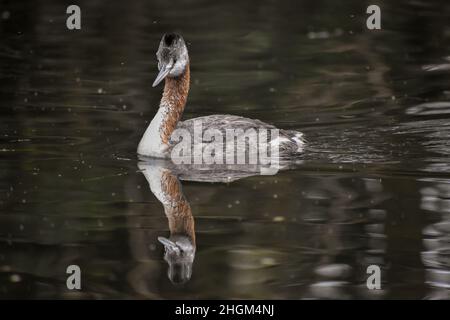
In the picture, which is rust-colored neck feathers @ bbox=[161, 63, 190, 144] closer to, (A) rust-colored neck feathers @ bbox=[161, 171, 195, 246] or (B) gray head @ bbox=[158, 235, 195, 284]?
(A) rust-colored neck feathers @ bbox=[161, 171, 195, 246]

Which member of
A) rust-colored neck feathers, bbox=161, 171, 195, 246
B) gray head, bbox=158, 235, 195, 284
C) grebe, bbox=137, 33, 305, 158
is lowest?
gray head, bbox=158, 235, 195, 284

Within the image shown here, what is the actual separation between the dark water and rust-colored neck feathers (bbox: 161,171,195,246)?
0.30 ft

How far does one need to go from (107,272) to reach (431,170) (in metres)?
4.41

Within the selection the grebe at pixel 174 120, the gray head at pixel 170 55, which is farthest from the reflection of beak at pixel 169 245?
the gray head at pixel 170 55

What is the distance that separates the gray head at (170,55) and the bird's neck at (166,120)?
0.71 feet

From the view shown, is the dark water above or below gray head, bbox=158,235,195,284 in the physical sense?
above

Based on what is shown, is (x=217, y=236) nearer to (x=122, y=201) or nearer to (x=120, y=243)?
(x=120, y=243)

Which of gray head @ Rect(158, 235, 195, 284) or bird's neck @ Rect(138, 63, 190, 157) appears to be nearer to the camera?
gray head @ Rect(158, 235, 195, 284)

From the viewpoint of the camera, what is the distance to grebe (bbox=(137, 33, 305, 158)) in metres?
12.9

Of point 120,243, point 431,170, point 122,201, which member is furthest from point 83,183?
point 431,170

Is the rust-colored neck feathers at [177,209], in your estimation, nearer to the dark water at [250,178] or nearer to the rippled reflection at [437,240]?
the dark water at [250,178]

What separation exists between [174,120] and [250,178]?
5.95 ft

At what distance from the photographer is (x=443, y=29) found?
19.8 meters

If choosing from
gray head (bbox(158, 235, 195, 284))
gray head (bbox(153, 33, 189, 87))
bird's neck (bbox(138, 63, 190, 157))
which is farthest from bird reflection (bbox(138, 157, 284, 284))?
gray head (bbox(153, 33, 189, 87))
